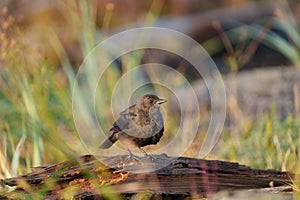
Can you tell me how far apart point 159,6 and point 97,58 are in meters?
8.48

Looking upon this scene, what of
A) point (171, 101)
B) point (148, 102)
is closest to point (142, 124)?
point (148, 102)

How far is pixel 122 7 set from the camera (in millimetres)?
14812

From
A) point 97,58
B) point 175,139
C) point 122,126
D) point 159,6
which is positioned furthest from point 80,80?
point 159,6

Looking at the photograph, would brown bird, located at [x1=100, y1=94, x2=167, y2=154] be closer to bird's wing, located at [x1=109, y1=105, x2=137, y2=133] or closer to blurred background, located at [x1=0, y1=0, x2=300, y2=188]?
bird's wing, located at [x1=109, y1=105, x2=137, y2=133]

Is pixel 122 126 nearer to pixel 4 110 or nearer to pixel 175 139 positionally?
pixel 175 139

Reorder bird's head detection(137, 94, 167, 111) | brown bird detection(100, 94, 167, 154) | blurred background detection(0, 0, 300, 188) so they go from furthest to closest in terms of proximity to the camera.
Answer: blurred background detection(0, 0, 300, 188) → bird's head detection(137, 94, 167, 111) → brown bird detection(100, 94, 167, 154)

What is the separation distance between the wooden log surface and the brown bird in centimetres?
12

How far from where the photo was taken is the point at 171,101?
7.66 m

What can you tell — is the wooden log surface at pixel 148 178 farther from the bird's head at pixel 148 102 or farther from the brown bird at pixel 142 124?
the bird's head at pixel 148 102

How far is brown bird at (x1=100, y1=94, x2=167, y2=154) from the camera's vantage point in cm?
344

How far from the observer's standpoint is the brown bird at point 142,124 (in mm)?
3436

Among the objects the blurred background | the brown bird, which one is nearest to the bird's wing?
the brown bird

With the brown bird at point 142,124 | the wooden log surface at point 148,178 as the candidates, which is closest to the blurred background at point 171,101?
the wooden log surface at point 148,178

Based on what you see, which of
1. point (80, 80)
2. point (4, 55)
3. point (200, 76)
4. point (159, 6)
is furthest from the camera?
point (159, 6)
